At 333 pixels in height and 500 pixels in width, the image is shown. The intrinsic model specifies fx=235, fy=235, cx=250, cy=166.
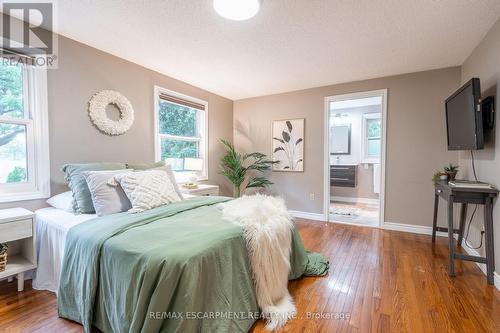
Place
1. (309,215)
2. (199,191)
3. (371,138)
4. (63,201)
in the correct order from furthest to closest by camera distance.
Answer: (371,138) < (309,215) < (199,191) < (63,201)

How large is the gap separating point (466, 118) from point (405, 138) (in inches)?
44.2

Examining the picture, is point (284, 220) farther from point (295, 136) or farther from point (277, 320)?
point (295, 136)

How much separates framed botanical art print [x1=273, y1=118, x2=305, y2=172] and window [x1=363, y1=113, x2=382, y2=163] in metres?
2.29

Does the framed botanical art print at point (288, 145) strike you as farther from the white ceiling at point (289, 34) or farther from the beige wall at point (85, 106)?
the beige wall at point (85, 106)

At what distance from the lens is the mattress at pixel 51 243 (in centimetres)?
179

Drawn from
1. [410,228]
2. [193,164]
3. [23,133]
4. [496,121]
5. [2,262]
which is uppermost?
[496,121]

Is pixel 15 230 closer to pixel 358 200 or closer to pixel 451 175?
pixel 451 175

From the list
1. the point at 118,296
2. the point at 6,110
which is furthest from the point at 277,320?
the point at 6,110

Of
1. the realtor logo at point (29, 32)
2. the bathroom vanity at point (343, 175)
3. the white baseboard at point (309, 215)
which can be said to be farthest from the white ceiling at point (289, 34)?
the bathroom vanity at point (343, 175)

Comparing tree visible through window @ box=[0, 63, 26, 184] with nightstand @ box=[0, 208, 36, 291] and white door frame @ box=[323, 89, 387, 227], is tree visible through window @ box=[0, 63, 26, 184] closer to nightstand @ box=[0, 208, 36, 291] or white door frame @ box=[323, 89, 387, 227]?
nightstand @ box=[0, 208, 36, 291]

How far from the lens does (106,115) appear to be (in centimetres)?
270

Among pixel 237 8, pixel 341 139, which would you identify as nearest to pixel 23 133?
pixel 237 8

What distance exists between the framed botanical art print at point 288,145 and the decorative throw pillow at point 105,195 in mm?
2889

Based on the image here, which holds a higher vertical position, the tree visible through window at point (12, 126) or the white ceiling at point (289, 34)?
the white ceiling at point (289, 34)
